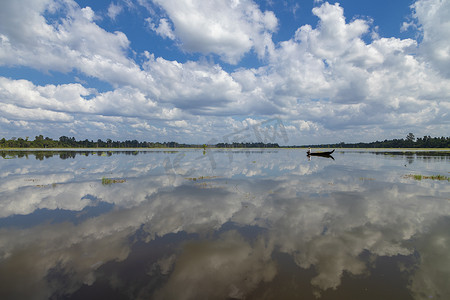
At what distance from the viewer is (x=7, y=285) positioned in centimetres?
781

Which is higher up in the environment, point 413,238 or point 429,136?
point 429,136

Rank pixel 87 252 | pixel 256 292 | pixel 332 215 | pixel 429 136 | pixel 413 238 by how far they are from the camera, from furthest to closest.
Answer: pixel 429 136
pixel 332 215
pixel 413 238
pixel 87 252
pixel 256 292

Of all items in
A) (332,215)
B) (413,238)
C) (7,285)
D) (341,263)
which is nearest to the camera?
(7,285)

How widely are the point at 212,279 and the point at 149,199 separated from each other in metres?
13.2

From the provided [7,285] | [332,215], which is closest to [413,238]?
[332,215]

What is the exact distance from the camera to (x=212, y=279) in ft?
26.6

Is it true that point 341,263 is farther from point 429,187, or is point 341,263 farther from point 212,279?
point 429,187

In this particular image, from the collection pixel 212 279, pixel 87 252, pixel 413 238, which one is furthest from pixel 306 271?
pixel 87 252

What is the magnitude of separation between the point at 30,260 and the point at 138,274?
5232 millimetres

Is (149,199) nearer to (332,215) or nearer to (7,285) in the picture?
(7,285)

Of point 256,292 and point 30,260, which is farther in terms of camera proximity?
point 30,260

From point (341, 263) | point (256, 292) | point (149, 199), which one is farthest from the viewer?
point (149, 199)

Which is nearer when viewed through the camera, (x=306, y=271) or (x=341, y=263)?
(x=306, y=271)

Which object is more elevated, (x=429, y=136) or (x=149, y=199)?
(x=429, y=136)
